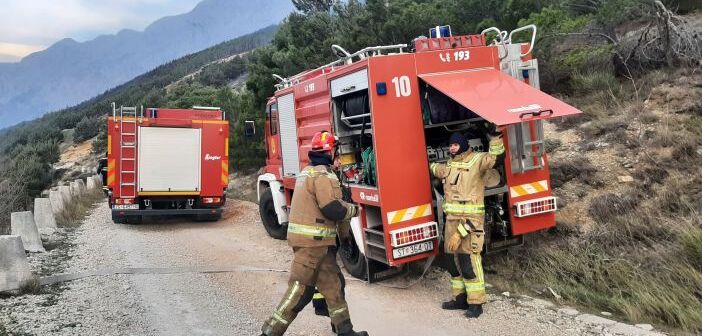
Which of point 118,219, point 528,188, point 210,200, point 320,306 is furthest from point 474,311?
point 118,219

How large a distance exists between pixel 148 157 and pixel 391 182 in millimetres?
7723

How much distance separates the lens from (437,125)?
18.6 ft

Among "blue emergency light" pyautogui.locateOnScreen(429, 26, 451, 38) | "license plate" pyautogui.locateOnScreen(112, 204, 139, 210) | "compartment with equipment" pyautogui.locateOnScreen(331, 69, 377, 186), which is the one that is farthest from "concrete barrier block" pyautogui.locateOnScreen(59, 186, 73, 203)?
"blue emergency light" pyautogui.locateOnScreen(429, 26, 451, 38)

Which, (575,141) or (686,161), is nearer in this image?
(686,161)

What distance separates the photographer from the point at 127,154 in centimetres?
1111

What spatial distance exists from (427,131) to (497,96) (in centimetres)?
133

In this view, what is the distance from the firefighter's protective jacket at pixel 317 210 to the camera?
4086mm

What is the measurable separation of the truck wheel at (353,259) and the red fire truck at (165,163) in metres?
5.78

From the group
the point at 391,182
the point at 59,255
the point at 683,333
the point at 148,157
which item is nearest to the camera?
the point at 683,333

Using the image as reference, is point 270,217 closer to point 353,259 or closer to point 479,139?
point 353,259

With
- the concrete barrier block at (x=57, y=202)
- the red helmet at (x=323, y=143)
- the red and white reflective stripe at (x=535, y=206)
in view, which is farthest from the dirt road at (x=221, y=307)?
the concrete barrier block at (x=57, y=202)

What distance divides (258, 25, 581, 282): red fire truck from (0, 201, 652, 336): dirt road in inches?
20.6

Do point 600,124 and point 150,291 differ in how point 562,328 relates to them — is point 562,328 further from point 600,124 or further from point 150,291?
point 600,124

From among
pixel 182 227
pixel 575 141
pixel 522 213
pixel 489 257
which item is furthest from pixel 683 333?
pixel 182 227
